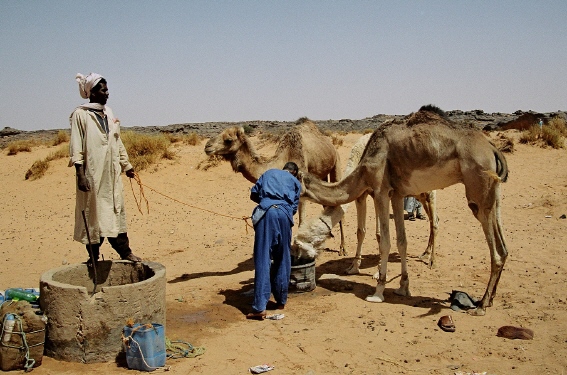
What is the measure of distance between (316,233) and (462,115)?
129 feet

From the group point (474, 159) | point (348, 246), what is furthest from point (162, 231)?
point (474, 159)

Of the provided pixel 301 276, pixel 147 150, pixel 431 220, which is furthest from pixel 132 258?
pixel 147 150

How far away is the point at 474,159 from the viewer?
645 centimetres

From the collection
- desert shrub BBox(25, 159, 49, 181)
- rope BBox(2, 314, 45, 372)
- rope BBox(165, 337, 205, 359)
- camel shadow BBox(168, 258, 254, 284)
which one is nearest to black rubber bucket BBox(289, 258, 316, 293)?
camel shadow BBox(168, 258, 254, 284)

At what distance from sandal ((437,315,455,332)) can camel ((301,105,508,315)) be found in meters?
0.54

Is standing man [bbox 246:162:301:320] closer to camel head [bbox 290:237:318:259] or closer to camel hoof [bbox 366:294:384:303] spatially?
camel head [bbox 290:237:318:259]

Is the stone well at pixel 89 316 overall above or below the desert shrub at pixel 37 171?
below

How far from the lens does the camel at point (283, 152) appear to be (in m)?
9.16

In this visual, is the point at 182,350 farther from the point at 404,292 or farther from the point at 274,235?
the point at 404,292

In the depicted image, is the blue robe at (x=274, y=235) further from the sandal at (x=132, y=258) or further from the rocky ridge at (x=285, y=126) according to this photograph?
the rocky ridge at (x=285, y=126)

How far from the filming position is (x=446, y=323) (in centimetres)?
619

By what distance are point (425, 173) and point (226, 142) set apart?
3666 mm

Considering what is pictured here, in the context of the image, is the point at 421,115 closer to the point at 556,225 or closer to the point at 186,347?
the point at 186,347

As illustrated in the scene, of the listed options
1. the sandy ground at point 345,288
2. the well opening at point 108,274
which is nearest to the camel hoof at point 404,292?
the sandy ground at point 345,288
